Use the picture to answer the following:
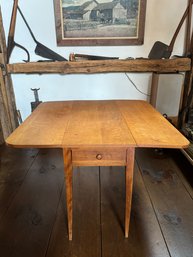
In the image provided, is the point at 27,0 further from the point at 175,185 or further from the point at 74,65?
the point at 175,185

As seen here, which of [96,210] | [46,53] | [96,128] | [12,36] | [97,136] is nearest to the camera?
[97,136]

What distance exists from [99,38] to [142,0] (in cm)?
61

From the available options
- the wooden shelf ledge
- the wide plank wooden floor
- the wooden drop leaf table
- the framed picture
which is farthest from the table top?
the framed picture

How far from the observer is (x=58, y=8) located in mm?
2268

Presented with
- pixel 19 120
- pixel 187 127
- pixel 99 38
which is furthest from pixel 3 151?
pixel 187 127

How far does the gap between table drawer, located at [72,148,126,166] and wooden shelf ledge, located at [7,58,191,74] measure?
5.07 feet

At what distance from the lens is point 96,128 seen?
112 centimetres

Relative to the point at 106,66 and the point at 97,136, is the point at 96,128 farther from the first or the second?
the point at 106,66

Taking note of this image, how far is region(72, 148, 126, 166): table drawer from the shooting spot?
1.03 m

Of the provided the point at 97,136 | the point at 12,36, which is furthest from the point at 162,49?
the point at 97,136

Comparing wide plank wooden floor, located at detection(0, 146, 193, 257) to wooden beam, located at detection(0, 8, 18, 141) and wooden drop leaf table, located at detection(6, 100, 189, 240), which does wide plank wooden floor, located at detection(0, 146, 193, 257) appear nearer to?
wooden drop leaf table, located at detection(6, 100, 189, 240)

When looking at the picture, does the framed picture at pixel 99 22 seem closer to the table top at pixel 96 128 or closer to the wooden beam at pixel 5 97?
the wooden beam at pixel 5 97

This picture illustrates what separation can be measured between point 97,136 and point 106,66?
155 centimetres

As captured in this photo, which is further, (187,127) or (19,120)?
(19,120)
